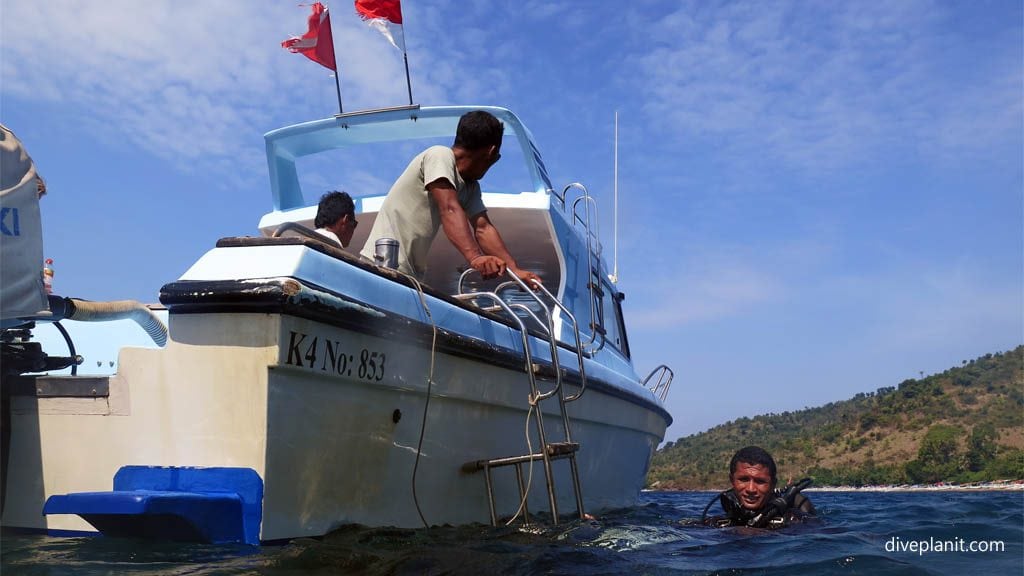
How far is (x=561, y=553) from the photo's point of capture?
3033mm

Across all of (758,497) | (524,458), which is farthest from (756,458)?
(524,458)

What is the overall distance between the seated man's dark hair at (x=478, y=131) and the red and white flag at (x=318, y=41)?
9.60ft

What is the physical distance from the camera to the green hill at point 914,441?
119 ft

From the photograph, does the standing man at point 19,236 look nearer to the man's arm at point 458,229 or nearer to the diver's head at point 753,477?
the man's arm at point 458,229

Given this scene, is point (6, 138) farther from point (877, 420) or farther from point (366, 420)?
point (877, 420)

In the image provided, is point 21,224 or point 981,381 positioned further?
point 981,381

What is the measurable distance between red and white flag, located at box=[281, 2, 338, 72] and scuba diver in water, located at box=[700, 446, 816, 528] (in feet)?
14.7

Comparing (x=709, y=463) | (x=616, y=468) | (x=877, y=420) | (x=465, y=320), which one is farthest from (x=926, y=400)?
(x=465, y=320)

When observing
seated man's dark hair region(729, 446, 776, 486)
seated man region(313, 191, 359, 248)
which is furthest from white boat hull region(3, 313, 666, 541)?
seated man's dark hair region(729, 446, 776, 486)

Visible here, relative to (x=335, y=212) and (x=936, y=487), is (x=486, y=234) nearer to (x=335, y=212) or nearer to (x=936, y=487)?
(x=335, y=212)

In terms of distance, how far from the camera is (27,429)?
309cm

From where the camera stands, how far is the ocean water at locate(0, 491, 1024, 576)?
254 centimetres

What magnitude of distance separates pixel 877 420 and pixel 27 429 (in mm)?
50249

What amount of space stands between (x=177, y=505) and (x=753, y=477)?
127 inches
